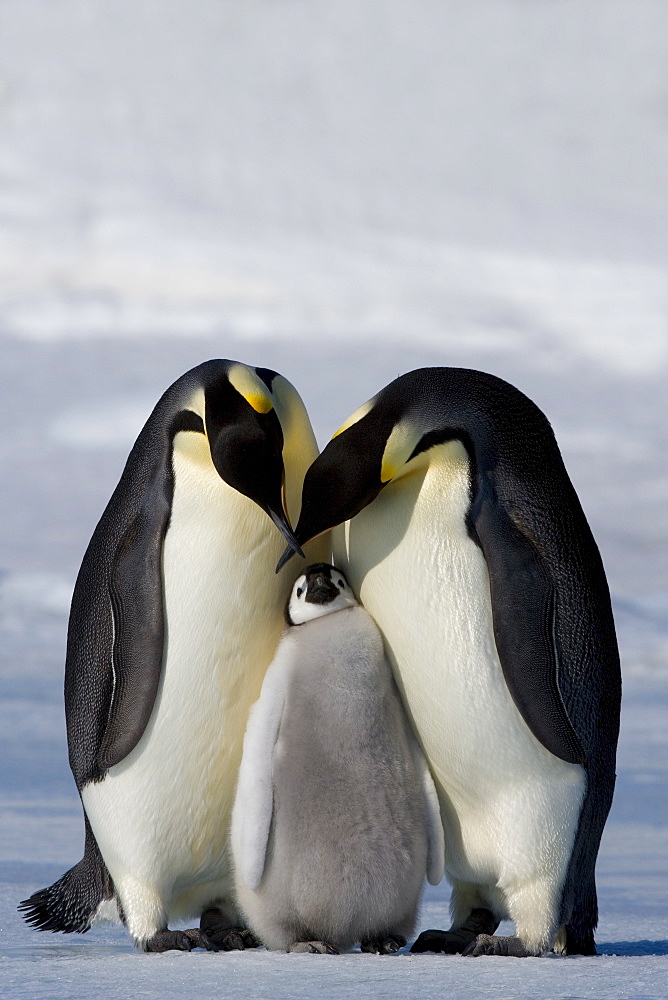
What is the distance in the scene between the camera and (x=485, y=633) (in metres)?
3.11

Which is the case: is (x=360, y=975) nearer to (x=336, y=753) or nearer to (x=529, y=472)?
(x=336, y=753)

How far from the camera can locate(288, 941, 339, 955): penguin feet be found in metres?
2.96

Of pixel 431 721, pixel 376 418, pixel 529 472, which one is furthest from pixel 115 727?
pixel 529 472

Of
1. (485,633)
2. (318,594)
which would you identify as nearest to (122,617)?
(318,594)

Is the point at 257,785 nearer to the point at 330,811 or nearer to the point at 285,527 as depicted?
the point at 330,811

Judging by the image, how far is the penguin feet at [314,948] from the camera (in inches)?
117

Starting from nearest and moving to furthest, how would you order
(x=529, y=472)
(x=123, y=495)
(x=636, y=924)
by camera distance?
(x=529, y=472) < (x=123, y=495) < (x=636, y=924)

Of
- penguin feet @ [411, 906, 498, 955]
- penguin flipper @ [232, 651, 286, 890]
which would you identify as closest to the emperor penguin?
penguin flipper @ [232, 651, 286, 890]

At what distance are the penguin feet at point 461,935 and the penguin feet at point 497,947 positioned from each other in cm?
9

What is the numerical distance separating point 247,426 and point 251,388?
5.8 inches

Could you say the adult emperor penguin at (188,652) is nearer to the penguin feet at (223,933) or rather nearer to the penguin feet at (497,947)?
the penguin feet at (223,933)

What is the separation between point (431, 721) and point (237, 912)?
29.8 inches

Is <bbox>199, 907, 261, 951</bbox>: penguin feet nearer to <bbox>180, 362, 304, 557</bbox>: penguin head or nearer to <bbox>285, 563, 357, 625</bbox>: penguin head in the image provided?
<bbox>285, 563, 357, 625</bbox>: penguin head

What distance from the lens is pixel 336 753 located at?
9.89 feet
